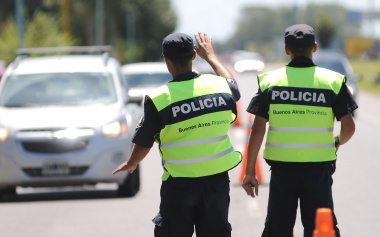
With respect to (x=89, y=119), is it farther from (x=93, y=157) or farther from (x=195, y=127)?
(x=195, y=127)

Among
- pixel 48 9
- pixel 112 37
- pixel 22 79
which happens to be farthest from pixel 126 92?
pixel 112 37

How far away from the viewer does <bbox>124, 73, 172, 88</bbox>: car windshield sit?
2303 cm

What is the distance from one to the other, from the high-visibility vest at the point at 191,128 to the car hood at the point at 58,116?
6571mm

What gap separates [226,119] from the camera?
6355mm

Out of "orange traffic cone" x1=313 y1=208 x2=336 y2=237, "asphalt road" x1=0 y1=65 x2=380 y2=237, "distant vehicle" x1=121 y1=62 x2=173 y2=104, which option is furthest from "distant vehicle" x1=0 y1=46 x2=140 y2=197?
"distant vehicle" x1=121 y1=62 x2=173 y2=104

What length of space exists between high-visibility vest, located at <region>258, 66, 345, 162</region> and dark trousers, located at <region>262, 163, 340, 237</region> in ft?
0.24

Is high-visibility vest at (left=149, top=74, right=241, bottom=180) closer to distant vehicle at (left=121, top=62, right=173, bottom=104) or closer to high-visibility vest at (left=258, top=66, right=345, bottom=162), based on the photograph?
high-visibility vest at (left=258, top=66, right=345, bottom=162)

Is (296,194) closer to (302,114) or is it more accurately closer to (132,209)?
(302,114)

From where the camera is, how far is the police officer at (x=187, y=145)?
20.5 ft

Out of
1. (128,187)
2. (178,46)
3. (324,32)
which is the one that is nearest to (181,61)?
(178,46)

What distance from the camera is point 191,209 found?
6270 millimetres

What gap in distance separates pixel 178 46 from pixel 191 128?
47 cm

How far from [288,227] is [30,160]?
6.41 metres

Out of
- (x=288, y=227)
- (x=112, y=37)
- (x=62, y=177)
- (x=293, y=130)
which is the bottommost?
(x=112, y=37)
